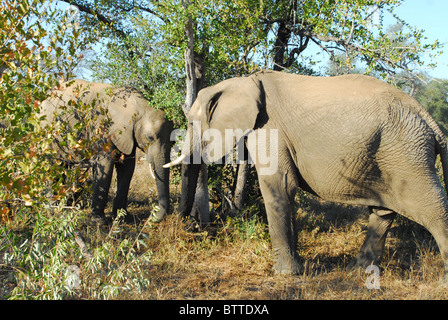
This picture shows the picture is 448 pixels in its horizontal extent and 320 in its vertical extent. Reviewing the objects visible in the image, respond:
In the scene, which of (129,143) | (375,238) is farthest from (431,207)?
(129,143)

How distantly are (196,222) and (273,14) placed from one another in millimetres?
3154

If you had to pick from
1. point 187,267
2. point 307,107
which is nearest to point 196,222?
point 187,267

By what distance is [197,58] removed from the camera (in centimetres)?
684

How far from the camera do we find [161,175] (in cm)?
700

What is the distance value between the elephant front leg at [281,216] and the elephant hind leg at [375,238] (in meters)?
0.90

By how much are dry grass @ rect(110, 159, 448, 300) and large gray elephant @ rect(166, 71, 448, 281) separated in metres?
0.32

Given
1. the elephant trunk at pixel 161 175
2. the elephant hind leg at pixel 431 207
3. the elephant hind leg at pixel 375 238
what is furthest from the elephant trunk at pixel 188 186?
the elephant hind leg at pixel 431 207

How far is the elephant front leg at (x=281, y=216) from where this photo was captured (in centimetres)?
525

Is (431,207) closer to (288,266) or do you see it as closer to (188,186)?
(288,266)

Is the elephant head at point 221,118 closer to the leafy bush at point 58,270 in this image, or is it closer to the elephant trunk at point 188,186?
the elephant trunk at point 188,186

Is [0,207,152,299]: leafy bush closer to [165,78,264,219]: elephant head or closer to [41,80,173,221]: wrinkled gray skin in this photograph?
[165,78,264,219]: elephant head

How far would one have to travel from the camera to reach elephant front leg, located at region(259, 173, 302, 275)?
5.25m

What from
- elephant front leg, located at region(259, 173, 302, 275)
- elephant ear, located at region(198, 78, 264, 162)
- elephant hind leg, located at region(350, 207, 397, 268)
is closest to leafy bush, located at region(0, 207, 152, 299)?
elephant front leg, located at region(259, 173, 302, 275)

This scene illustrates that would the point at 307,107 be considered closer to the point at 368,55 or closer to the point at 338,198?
the point at 338,198
